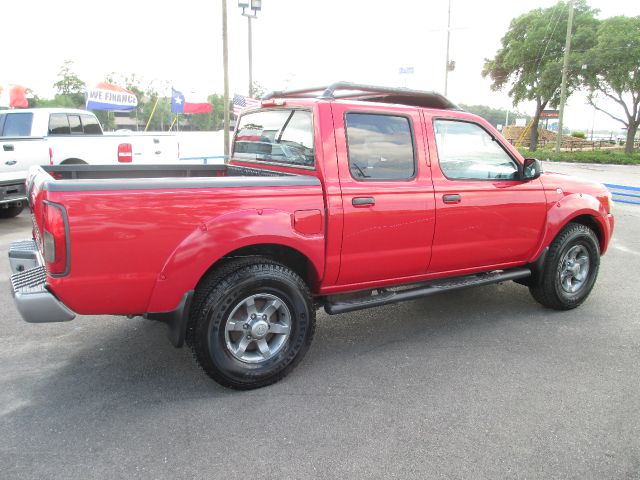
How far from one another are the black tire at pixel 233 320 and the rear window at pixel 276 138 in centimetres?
88

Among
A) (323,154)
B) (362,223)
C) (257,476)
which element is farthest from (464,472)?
(323,154)

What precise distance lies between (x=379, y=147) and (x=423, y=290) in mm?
1187

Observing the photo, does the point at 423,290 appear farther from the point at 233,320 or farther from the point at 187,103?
the point at 187,103

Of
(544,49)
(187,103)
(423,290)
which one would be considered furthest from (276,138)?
(544,49)

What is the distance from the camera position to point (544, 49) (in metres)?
35.0

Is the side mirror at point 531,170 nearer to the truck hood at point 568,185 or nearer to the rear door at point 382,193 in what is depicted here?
the truck hood at point 568,185

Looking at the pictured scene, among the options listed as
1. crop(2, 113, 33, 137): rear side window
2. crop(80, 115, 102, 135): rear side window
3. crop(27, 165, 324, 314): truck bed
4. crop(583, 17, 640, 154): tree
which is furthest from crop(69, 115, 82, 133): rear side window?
crop(583, 17, 640, 154): tree

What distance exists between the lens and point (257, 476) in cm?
253

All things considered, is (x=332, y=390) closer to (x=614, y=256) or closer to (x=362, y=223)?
(x=362, y=223)

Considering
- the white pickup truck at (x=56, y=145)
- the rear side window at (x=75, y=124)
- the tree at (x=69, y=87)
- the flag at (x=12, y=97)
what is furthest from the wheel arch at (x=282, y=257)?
the tree at (x=69, y=87)

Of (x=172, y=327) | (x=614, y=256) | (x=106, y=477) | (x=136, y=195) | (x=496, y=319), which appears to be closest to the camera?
(x=106, y=477)

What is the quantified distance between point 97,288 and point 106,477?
0.98 meters

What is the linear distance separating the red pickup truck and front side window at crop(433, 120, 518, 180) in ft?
0.04

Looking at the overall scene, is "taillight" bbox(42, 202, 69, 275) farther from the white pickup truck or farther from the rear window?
the white pickup truck
